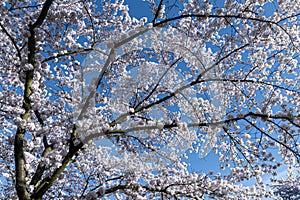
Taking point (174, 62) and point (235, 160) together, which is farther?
point (174, 62)

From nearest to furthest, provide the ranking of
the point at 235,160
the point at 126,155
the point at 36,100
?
the point at 36,100 → the point at 235,160 → the point at 126,155

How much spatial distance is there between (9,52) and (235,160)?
6.59 m

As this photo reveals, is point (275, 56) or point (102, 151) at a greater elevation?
point (275, 56)

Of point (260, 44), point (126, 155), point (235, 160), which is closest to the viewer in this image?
point (235, 160)

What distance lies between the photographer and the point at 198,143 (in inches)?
352

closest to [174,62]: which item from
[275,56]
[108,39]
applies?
[108,39]

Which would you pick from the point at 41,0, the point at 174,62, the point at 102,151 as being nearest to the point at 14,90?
the point at 41,0

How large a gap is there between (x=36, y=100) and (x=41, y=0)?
3387 mm

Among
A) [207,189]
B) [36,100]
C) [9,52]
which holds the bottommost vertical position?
[207,189]

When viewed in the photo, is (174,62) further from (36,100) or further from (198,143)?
(36,100)

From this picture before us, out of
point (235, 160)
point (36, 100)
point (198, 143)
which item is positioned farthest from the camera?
point (198, 143)

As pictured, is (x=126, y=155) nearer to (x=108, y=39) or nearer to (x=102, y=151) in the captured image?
(x=102, y=151)

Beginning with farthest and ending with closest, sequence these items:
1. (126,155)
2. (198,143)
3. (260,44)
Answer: (198,143) → (126,155) → (260,44)

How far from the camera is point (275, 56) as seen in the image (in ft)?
24.6
